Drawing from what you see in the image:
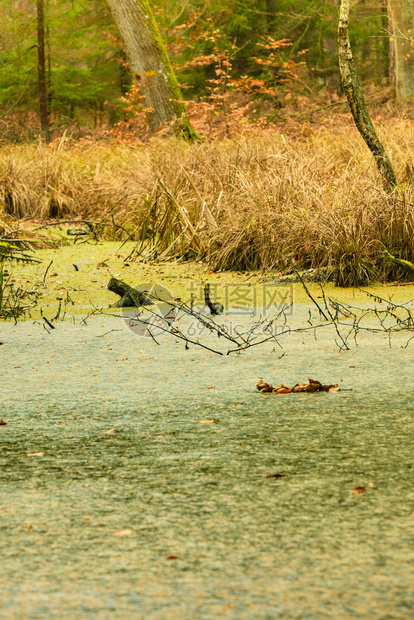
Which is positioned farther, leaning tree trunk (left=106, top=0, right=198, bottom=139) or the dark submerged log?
leaning tree trunk (left=106, top=0, right=198, bottom=139)

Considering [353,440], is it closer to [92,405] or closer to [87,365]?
[92,405]

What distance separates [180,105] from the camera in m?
12.5

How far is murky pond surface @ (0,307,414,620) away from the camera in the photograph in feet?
4.10

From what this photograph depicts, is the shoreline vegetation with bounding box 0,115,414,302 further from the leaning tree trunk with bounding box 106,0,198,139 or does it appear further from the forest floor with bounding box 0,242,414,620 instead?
the leaning tree trunk with bounding box 106,0,198,139

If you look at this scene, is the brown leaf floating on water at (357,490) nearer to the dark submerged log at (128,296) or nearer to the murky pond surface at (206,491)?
the murky pond surface at (206,491)

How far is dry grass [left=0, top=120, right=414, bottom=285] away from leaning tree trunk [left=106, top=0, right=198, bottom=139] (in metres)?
2.82

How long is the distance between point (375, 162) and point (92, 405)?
15.3ft

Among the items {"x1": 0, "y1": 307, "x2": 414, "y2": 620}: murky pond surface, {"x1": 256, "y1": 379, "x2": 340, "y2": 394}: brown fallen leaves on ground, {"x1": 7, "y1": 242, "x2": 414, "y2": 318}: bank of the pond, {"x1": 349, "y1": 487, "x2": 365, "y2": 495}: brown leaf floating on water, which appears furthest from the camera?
{"x1": 7, "y1": 242, "x2": 414, "y2": 318}: bank of the pond

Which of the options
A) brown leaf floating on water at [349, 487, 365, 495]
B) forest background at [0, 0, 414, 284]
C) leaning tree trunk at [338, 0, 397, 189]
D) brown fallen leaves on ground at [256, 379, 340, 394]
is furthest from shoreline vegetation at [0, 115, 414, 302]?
brown leaf floating on water at [349, 487, 365, 495]

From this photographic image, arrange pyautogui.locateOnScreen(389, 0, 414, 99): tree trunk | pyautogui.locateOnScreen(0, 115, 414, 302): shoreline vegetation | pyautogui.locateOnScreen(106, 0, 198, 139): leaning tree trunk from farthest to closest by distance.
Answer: pyautogui.locateOnScreen(389, 0, 414, 99): tree trunk
pyautogui.locateOnScreen(106, 0, 198, 139): leaning tree trunk
pyautogui.locateOnScreen(0, 115, 414, 302): shoreline vegetation

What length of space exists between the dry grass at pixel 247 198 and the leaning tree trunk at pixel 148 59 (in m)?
2.82

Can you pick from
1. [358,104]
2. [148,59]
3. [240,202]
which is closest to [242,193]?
[240,202]

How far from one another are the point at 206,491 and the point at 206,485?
0.04m

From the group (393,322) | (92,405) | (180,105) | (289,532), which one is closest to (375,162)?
(393,322)
